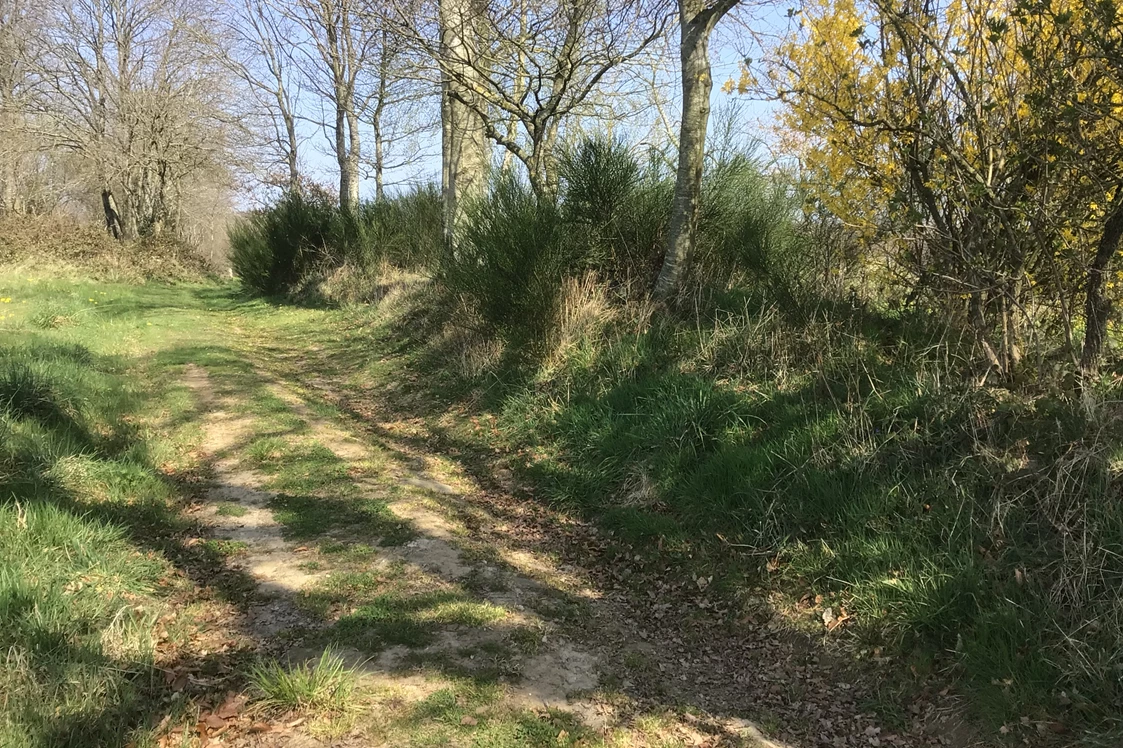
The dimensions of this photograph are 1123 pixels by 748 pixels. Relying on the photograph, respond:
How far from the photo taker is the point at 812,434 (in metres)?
4.36

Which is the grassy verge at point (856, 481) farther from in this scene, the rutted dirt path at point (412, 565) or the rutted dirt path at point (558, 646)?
the rutted dirt path at point (412, 565)

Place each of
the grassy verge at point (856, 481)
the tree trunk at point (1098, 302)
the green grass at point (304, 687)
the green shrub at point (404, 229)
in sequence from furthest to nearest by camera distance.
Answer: the green shrub at point (404, 229) → the tree trunk at point (1098, 302) → the grassy verge at point (856, 481) → the green grass at point (304, 687)

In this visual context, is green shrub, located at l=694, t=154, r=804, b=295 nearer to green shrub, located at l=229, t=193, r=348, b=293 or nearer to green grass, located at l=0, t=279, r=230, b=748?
green grass, located at l=0, t=279, r=230, b=748

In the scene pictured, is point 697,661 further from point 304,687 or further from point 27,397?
point 27,397

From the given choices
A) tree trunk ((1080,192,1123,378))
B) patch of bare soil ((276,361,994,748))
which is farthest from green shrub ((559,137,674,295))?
tree trunk ((1080,192,1123,378))

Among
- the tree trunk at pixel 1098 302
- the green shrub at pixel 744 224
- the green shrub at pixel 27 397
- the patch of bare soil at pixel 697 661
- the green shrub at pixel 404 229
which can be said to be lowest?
the patch of bare soil at pixel 697 661

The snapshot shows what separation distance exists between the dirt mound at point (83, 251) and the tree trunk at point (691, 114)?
19519 millimetres

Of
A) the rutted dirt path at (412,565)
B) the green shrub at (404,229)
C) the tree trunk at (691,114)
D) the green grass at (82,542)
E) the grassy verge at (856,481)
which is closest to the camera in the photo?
the green grass at (82,542)

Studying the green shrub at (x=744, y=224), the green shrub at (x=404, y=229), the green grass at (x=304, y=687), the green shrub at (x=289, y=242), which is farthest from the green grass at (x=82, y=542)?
the green shrub at (x=289, y=242)

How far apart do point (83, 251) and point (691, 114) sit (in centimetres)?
2155

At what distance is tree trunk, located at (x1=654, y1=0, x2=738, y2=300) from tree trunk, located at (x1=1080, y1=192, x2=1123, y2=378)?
366cm

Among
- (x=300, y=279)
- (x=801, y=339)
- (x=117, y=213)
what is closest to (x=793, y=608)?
(x=801, y=339)

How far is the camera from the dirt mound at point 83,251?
1867 centimetres

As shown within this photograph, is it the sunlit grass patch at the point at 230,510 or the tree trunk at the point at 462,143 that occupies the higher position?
the tree trunk at the point at 462,143
